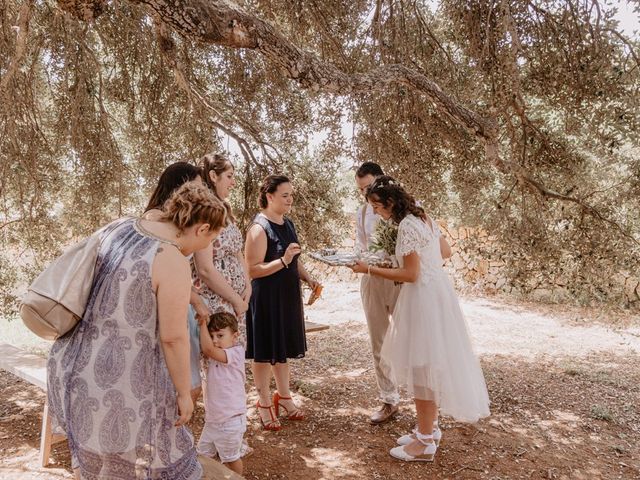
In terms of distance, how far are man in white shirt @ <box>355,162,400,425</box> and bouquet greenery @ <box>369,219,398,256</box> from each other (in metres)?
0.42

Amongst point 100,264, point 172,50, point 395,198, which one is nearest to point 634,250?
point 395,198

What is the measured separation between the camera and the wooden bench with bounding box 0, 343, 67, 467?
3646 millimetres

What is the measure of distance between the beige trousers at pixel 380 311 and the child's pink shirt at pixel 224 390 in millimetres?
1464

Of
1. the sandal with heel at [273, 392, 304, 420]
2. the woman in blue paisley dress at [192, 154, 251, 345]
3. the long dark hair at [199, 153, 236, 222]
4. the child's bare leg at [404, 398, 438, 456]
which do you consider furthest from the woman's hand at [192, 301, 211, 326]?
the sandal with heel at [273, 392, 304, 420]

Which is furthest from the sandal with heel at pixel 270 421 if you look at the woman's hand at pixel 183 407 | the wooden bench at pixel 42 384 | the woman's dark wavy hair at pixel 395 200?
the woman's hand at pixel 183 407

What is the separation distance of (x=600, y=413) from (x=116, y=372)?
15.5 ft

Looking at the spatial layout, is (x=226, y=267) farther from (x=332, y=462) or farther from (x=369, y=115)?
(x=369, y=115)

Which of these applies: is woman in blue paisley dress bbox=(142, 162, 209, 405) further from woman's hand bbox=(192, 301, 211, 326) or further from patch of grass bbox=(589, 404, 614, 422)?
patch of grass bbox=(589, 404, 614, 422)

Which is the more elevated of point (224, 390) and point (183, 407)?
point (183, 407)

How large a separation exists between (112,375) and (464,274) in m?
11.8

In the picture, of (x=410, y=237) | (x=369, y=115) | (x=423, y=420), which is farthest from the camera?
(x=369, y=115)

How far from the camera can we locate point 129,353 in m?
2.00

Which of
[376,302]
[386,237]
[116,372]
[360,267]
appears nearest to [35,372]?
[116,372]

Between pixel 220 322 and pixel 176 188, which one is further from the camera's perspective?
pixel 220 322
